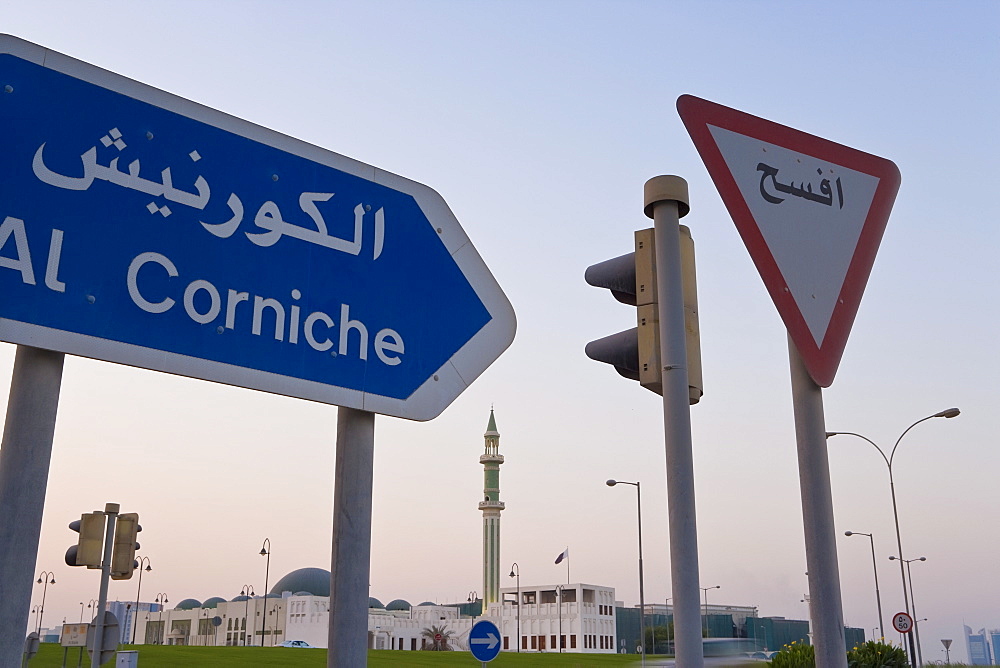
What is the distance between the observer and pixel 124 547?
13.9 metres

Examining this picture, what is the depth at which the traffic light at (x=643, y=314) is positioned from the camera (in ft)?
11.7

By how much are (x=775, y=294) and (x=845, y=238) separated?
426 mm

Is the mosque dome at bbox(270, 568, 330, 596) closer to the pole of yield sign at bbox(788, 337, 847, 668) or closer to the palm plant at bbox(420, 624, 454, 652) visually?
the palm plant at bbox(420, 624, 454, 652)

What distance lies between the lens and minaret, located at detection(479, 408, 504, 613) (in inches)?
3745

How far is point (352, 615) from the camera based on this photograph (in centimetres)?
245

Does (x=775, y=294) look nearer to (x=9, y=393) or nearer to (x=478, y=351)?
(x=478, y=351)

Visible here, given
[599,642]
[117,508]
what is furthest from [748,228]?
[599,642]

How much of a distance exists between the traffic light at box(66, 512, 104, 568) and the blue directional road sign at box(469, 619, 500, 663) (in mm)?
5319

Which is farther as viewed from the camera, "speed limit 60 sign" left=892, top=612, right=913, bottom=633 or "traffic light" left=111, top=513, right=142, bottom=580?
"speed limit 60 sign" left=892, top=612, right=913, bottom=633

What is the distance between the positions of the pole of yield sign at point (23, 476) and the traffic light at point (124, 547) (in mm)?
12770

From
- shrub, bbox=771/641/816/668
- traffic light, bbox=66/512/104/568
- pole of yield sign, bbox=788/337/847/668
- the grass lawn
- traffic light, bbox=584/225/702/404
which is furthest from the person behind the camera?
the grass lawn

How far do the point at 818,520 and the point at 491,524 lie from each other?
310ft

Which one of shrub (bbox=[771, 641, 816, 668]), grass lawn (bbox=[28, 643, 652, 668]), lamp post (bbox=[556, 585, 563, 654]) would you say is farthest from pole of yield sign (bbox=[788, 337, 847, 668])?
lamp post (bbox=[556, 585, 563, 654])

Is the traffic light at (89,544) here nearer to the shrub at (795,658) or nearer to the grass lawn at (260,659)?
the shrub at (795,658)
